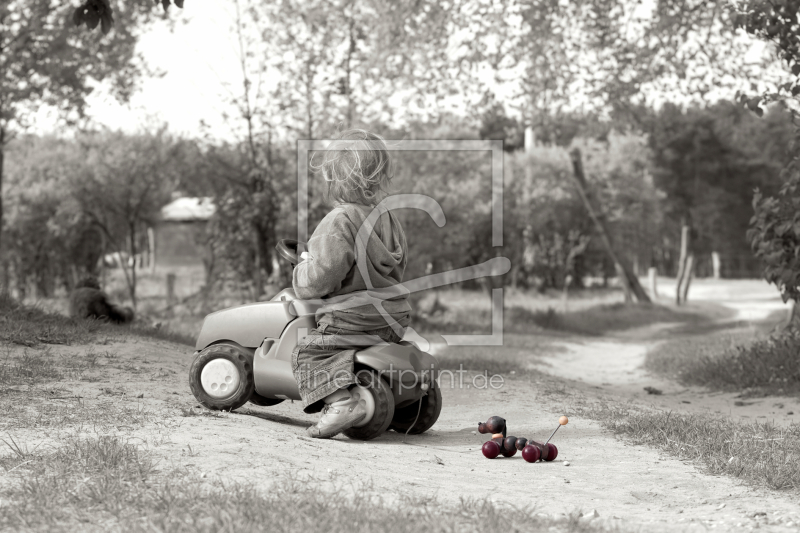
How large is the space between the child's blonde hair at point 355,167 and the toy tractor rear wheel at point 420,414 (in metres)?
1.33

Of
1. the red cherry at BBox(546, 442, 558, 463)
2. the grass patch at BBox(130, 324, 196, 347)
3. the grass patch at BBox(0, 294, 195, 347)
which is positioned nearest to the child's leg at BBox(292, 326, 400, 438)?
the red cherry at BBox(546, 442, 558, 463)

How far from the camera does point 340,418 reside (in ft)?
16.2

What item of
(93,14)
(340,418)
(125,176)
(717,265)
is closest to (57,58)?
(125,176)

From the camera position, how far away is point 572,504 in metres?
3.78

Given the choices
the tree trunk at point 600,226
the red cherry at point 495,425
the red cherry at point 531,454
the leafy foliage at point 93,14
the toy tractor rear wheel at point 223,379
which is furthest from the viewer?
the tree trunk at point 600,226

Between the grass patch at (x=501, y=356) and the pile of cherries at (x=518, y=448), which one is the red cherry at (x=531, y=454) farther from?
the grass patch at (x=501, y=356)

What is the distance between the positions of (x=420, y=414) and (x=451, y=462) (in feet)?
2.87

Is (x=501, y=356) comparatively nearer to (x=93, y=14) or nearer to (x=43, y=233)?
(x=93, y=14)

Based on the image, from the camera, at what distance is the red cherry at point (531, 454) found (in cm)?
476

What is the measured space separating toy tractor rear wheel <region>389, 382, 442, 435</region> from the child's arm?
1.01m

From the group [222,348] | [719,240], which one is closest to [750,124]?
[719,240]

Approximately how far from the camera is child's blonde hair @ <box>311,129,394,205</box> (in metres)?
5.10

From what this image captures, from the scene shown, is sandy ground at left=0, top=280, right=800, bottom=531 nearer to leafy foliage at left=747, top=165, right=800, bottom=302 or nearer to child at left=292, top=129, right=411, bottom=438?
child at left=292, top=129, right=411, bottom=438

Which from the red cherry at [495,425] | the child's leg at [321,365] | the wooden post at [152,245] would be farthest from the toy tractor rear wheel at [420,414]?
the wooden post at [152,245]
